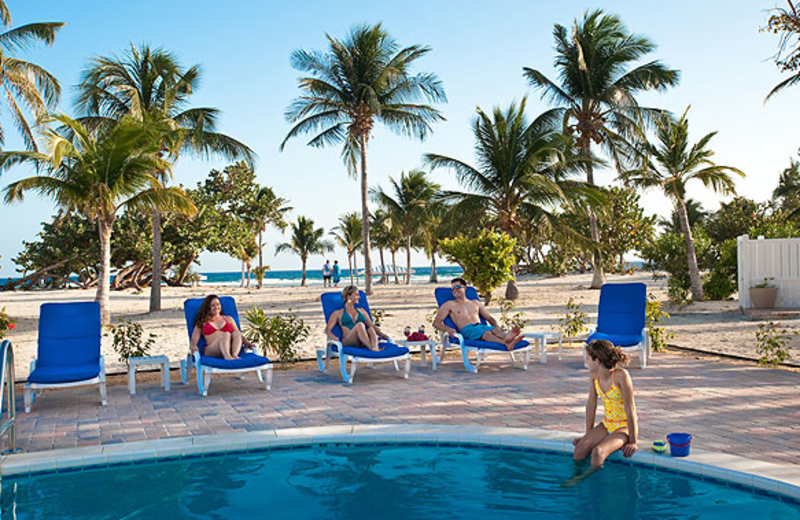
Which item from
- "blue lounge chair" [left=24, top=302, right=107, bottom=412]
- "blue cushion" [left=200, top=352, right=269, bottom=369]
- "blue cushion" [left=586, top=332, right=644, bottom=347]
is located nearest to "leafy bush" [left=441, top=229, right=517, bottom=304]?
"blue cushion" [left=586, top=332, right=644, bottom=347]

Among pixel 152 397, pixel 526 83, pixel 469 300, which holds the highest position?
pixel 526 83

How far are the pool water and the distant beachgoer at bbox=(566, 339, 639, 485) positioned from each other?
154 millimetres

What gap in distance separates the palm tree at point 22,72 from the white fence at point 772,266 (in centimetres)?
1651

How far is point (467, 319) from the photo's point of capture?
27.5ft

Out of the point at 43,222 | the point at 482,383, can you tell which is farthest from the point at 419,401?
the point at 43,222

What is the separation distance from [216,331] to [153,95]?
1221 cm

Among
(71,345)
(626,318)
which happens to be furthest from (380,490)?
(626,318)

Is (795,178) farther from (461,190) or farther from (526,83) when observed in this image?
(461,190)

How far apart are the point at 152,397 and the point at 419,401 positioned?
2816 millimetres

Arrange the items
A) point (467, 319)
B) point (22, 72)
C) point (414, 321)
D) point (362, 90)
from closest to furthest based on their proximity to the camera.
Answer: point (467, 319)
point (414, 321)
point (22, 72)
point (362, 90)

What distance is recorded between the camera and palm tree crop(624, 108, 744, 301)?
17.8 meters

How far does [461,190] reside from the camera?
65.7 ft

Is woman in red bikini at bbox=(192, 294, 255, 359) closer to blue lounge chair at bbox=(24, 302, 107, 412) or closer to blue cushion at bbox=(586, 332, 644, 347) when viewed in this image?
blue lounge chair at bbox=(24, 302, 107, 412)

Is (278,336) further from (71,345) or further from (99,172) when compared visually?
(99,172)
